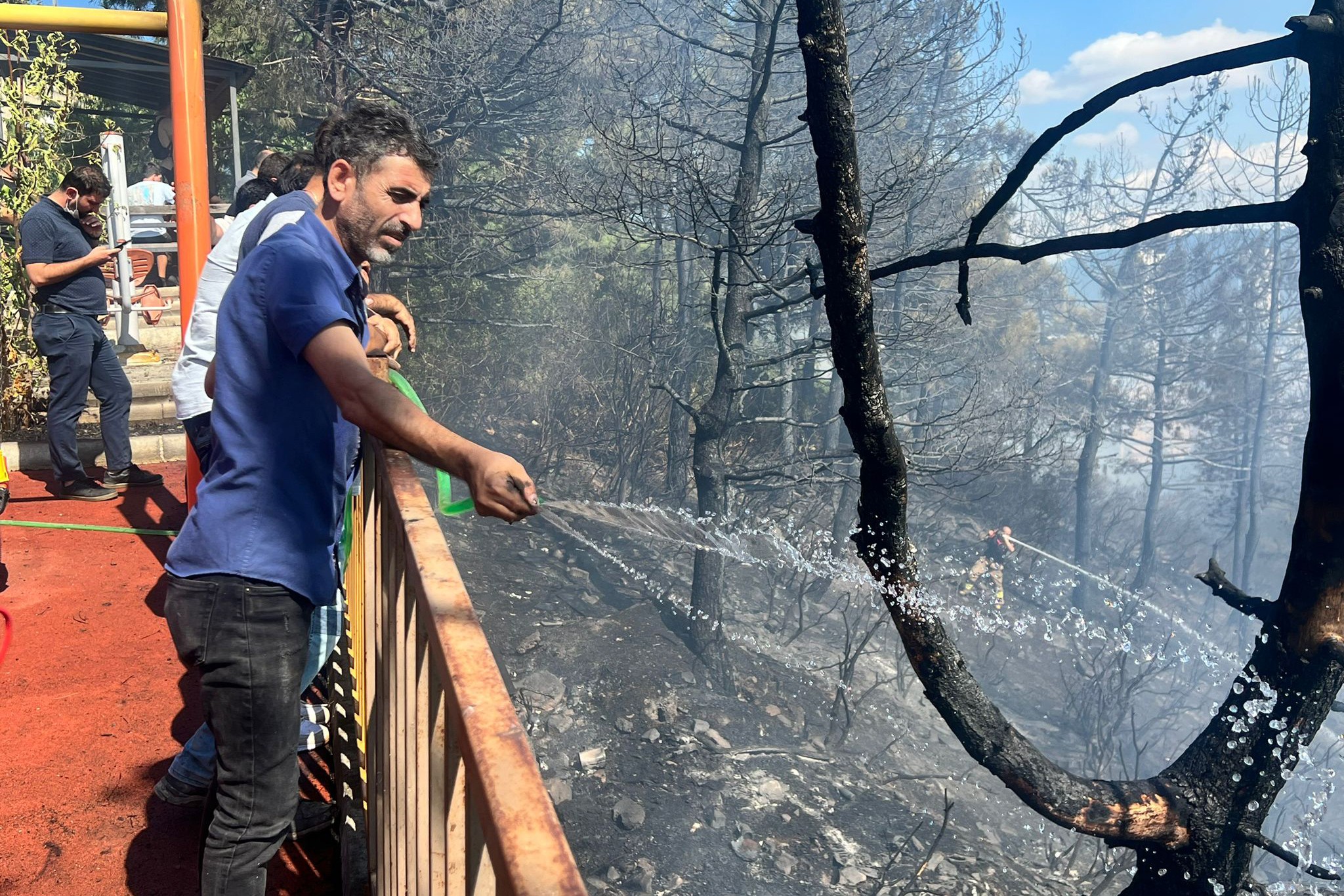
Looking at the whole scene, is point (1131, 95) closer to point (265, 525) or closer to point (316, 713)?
point (265, 525)

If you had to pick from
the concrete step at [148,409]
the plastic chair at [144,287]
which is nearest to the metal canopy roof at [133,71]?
the plastic chair at [144,287]

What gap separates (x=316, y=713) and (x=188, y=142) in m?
3.09

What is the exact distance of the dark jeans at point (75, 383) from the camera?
575cm

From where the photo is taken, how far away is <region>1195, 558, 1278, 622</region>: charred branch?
3.40 m

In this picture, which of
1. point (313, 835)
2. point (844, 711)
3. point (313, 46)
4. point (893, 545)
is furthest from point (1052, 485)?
point (313, 835)

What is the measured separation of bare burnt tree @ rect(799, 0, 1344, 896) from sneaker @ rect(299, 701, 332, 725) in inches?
78.1

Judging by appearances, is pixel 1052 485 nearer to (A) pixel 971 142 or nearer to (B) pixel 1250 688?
(A) pixel 971 142

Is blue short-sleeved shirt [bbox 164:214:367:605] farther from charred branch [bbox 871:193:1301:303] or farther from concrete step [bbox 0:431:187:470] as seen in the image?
concrete step [bbox 0:431:187:470]

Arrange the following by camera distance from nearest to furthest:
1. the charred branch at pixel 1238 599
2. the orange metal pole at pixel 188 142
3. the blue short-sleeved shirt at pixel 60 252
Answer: the charred branch at pixel 1238 599, the orange metal pole at pixel 188 142, the blue short-sleeved shirt at pixel 60 252

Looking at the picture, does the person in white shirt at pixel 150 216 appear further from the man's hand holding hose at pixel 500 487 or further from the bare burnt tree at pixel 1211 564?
the man's hand holding hose at pixel 500 487

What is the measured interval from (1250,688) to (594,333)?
1536 cm

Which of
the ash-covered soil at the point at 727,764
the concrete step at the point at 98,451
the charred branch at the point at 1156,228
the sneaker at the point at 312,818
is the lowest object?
the ash-covered soil at the point at 727,764

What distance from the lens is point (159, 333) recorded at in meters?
9.69

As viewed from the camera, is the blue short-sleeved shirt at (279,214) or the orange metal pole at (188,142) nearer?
the blue short-sleeved shirt at (279,214)
